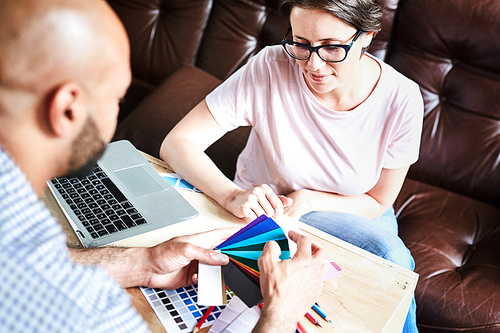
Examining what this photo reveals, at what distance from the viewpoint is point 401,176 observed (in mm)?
1439

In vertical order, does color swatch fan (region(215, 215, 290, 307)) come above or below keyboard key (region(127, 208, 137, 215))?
above

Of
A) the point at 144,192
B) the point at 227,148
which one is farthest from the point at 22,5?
the point at 227,148

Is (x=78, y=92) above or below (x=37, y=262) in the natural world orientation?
above

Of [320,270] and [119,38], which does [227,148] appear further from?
[119,38]

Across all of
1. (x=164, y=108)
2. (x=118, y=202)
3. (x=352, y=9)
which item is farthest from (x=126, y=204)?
(x=164, y=108)

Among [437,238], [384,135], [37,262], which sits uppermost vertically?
[37,262]

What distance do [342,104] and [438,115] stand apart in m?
0.80

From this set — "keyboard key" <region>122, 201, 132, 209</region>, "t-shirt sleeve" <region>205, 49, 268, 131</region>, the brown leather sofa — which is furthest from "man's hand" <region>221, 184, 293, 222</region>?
the brown leather sofa

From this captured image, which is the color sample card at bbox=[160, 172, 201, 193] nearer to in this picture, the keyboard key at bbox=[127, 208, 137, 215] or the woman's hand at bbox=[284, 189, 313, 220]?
the keyboard key at bbox=[127, 208, 137, 215]

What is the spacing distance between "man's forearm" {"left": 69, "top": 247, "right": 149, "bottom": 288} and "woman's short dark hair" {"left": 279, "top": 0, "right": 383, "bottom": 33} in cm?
73

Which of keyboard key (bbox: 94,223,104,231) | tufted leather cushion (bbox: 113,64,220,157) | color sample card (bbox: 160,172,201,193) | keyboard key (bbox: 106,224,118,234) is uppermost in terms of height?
keyboard key (bbox: 94,223,104,231)

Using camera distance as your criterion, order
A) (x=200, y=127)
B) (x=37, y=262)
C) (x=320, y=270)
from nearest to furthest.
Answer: (x=37, y=262) < (x=320, y=270) < (x=200, y=127)

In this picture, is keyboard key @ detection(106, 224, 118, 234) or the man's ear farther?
keyboard key @ detection(106, 224, 118, 234)

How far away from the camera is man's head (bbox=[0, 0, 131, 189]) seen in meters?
0.56
